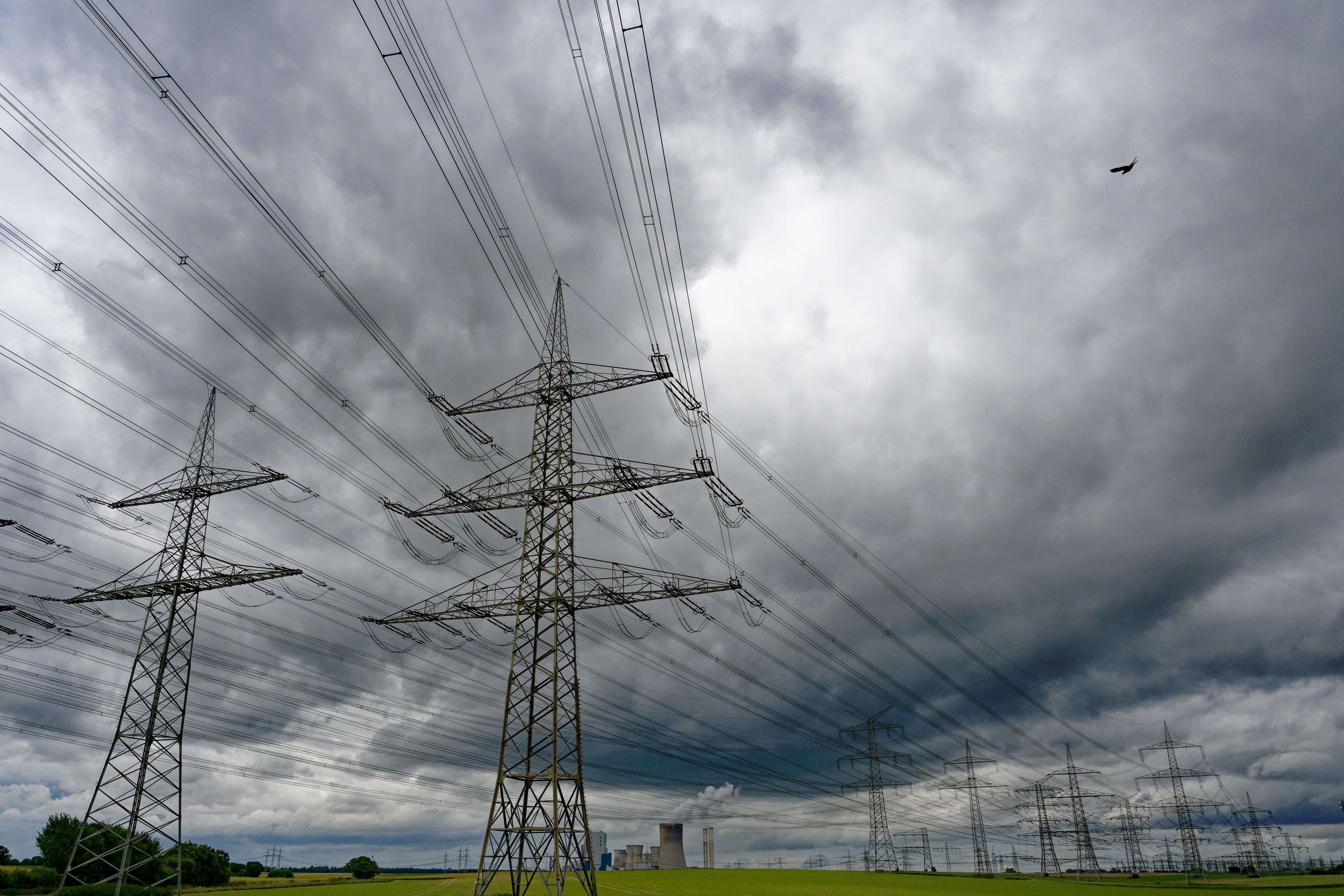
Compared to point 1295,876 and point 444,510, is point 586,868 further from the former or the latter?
point 1295,876

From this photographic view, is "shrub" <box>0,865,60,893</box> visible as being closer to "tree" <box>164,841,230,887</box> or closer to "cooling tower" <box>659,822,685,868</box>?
"tree" <box>164,841,230,887</box>

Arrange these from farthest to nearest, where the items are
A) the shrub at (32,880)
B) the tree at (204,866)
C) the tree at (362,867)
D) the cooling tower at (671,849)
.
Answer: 1. the cooling tower at (671,849)
2. the tree at (362,867)
3. the tree at (204,866)
4. the shrub at (32,880)

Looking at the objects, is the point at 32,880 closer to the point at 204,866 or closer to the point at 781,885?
the point at 204,866

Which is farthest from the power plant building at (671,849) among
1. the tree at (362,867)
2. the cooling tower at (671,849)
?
the tree at (362,867)

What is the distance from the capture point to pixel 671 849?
16388 cm

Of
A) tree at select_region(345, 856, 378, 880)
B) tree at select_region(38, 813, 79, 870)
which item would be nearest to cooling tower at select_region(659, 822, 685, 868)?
tree at select_region(345, 856, 378, 880)

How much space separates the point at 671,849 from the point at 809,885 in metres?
97.3

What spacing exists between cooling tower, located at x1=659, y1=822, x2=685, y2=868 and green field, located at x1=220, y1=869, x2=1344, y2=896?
37508 mm

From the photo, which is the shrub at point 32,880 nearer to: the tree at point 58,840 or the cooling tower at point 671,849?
the tree at point 58,840

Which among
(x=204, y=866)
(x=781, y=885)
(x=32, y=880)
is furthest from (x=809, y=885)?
(x=32, y=880)

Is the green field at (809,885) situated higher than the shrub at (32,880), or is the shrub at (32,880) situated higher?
the shrub at (32,880)

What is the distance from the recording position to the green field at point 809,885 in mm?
53906

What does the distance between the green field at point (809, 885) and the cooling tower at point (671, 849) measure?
3751 cm

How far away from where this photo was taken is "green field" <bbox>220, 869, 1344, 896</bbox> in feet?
177
